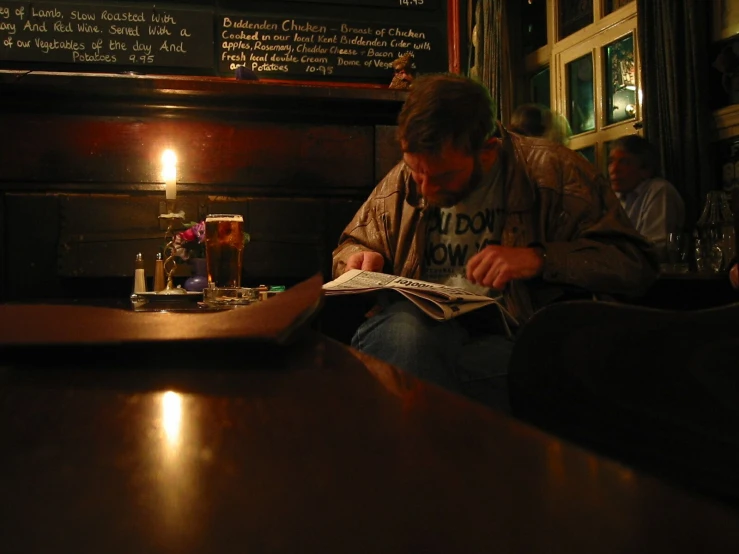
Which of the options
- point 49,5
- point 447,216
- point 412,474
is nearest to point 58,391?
point 412,474

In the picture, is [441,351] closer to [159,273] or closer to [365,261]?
[365,261]

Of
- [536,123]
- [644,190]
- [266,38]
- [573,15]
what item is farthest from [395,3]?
[573,15]

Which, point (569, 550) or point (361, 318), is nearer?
point (569, 550)

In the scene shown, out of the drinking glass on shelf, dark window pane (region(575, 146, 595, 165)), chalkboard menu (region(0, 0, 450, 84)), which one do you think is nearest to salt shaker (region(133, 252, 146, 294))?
the drinking glass on shelf

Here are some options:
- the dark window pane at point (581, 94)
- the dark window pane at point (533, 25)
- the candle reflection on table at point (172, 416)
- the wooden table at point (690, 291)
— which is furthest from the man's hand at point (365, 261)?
the dark window pane at point (533, 25)

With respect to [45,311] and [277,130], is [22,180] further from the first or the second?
[45,311]

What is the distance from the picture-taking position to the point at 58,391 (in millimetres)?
332

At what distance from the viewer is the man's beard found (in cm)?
160

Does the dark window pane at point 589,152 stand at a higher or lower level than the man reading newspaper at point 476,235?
higher

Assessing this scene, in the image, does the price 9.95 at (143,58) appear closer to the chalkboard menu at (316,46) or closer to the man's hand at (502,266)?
the chalkboard menu at (316,46)

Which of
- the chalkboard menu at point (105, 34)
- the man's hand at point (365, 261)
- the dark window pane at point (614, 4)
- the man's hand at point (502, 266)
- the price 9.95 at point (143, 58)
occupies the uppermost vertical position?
the dark window pane at point (614, 4)

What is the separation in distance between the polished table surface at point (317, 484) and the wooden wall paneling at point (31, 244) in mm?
1999

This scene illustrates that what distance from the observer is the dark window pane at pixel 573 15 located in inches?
195

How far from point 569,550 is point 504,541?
1cm
